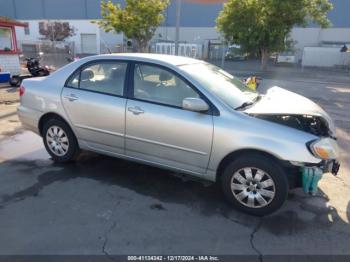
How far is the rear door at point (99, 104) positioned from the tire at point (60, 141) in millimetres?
191

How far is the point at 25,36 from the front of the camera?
163ft

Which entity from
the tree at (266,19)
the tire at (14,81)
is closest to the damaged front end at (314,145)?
the tire at (14,81)

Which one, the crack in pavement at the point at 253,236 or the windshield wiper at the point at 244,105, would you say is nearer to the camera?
the crack in pavement at the point at 253,236

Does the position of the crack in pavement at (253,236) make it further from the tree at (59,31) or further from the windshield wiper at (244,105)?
the tree at (59,31)

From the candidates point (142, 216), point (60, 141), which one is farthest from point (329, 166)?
point (60, 141)

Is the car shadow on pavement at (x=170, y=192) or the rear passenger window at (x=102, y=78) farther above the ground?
the rear passenger window at (x=102, y=78)

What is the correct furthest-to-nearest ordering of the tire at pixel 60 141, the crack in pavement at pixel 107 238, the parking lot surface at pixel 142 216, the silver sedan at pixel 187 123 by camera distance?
1. the tire at pixel 60 141
2. the silver sedan at pixel 187 123
3. the parking lot surface at pixel 142 216
4. the crack in pavement at pixel 107 238

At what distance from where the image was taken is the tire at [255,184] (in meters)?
3.49

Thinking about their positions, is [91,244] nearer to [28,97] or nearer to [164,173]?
[164,173]

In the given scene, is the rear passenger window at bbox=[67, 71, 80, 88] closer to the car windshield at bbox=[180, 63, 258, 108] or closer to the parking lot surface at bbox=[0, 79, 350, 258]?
the parking lot surface at bbox=[0, 79, 350, 258]

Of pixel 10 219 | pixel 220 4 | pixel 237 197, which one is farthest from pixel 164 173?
pixel 220 4

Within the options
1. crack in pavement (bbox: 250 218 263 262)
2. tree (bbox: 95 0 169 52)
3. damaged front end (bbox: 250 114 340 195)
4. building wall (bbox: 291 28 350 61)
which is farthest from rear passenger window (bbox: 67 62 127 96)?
building wall (bbox: 291 28 350 61)

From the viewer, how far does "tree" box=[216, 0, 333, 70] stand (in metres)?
20.1

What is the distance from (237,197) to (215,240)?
662 millimetres
